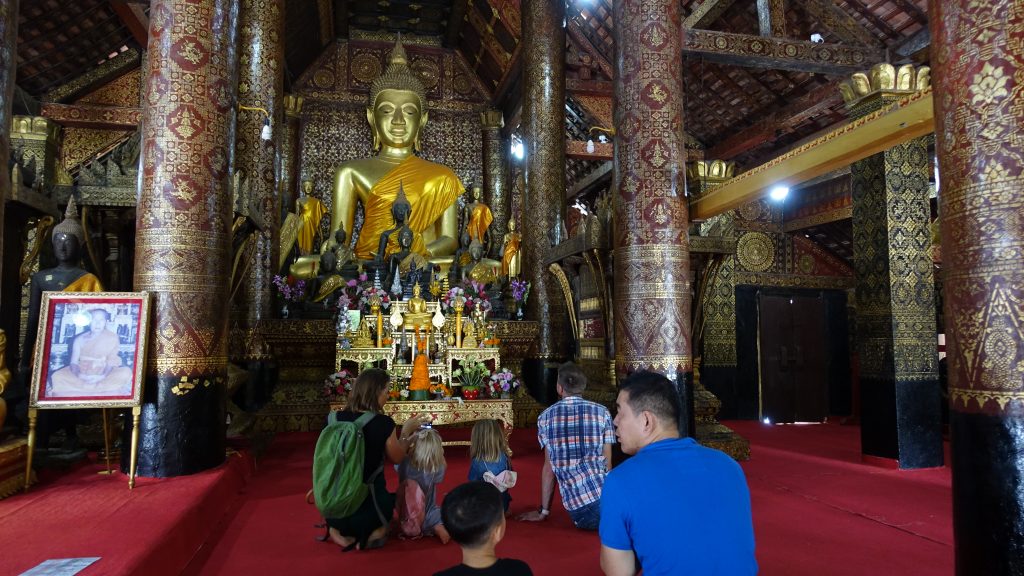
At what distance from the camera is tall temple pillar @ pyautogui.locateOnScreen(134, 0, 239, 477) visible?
13.5ft

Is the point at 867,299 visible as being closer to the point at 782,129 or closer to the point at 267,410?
the point at 782,129

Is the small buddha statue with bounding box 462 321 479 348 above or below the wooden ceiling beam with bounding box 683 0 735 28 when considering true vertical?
below

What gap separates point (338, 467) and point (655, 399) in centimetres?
204

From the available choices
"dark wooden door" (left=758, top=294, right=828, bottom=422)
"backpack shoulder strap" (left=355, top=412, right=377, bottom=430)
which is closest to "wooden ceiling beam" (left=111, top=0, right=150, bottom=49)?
"backpack shoulder strap" (left=355, top=412, right=377, bottom=430)

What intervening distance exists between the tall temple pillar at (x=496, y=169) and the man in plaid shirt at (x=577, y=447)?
10.4 meters

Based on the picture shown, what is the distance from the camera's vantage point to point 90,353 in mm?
3871

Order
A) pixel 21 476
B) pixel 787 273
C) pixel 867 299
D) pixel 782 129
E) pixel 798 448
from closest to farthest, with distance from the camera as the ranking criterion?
pixel 21 476 < pixel 867 299 < pixel 798 448 < pixel 782 129 < pixel 787 273

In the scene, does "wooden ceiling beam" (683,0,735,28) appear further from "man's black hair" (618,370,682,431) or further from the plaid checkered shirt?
"man's black hair" (618,370,682,431)

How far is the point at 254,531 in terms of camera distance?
3.71m

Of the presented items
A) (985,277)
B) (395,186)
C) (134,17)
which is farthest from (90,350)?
(395,186)

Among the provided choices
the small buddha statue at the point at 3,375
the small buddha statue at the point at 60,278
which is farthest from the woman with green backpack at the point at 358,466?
the small buddha statue at the point at 60,278

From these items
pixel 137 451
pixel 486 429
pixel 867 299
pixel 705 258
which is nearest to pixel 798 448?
pixel 867 299

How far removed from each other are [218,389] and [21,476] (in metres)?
1.16

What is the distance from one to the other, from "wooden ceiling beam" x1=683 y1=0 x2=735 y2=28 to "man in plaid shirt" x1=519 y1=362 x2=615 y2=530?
674cm
